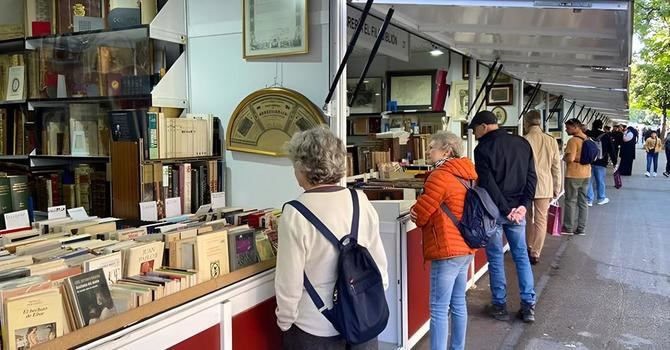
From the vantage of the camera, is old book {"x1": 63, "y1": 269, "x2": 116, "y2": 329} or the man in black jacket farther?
the man in black jacket

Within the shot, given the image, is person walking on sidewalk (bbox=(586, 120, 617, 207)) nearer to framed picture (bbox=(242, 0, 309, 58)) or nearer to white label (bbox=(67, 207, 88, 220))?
framed picture (bbox=(242, 0, 309, 58))

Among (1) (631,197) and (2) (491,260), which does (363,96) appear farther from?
(1) (631,197)

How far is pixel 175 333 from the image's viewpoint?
6.34 ft

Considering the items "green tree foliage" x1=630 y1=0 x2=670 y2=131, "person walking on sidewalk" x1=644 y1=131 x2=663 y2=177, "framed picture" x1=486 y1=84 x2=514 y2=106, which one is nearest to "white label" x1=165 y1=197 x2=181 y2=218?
"framed picture" x1=486 y1=84 x2=514 y2=106

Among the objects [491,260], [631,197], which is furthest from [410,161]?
[631,197]

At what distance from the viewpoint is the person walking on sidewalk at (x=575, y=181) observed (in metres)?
A: 7.47

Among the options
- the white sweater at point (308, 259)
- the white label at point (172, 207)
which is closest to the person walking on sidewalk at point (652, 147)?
the white label at point (172, 207)

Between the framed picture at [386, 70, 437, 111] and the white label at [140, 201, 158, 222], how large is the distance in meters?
5.24

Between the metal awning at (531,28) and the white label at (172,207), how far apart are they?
5.27ft

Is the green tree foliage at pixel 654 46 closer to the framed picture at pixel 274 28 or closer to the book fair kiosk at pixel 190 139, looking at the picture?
the book fair kiosk at pixel 190 139

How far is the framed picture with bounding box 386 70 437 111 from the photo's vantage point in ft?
26.1

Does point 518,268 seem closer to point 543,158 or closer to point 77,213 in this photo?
point 543,158

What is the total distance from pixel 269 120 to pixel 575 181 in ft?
18.0

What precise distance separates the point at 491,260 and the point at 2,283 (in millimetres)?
3439
